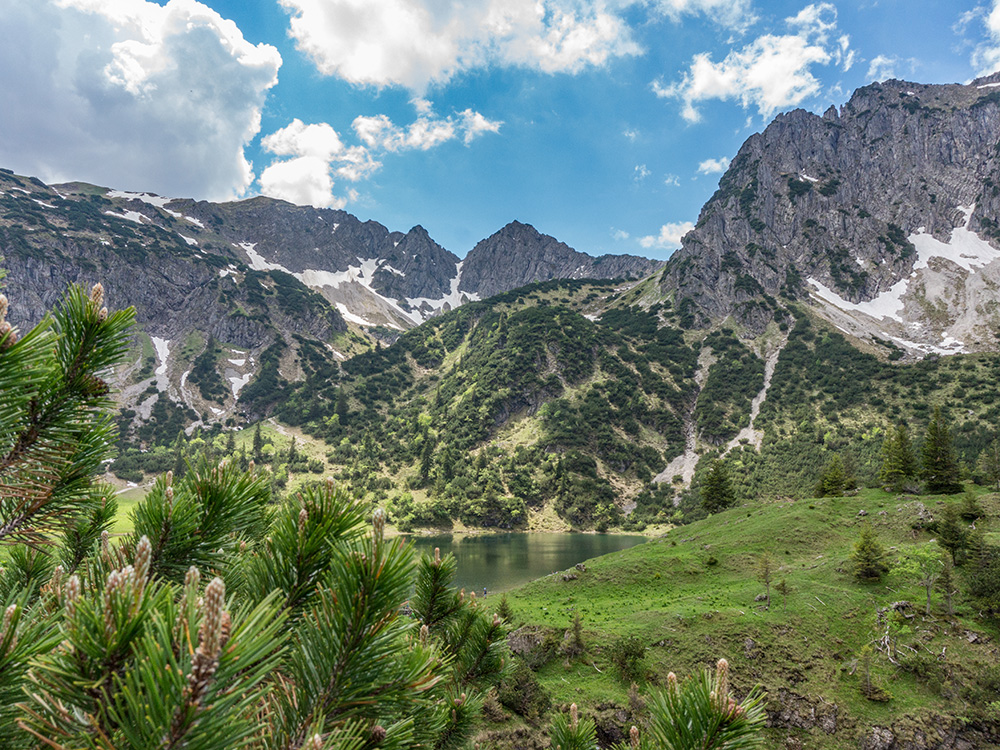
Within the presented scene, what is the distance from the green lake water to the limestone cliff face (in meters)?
102

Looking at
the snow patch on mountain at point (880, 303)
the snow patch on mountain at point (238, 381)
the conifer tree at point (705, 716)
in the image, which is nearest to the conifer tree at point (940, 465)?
the conifer tree at point (705, 716)

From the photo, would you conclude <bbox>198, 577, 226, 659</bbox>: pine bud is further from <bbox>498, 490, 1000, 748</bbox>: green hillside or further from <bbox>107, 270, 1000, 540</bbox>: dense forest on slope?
<bbox>107, 270, 1000, 540</bbox>: dense forest on slope

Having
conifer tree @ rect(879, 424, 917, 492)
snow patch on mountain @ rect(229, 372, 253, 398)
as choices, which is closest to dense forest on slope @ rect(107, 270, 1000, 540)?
snow patch on mountain @ rect(229, 372, 253, 398)

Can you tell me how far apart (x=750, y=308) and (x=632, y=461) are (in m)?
72.0

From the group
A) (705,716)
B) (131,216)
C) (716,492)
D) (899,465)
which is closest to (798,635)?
(705,716)

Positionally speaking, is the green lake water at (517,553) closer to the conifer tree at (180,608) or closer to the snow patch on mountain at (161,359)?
the conifer tree at (180,608)

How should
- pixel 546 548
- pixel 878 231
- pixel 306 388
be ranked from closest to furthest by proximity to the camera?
pixel 546 548, pixel 306 388, pixel 878 231

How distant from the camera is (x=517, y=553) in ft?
196

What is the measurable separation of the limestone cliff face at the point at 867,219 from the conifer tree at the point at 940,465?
389 feet

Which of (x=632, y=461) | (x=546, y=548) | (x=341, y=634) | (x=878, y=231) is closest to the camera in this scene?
(x=341, y=634)

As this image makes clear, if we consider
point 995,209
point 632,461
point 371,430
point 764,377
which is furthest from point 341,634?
point 995,209

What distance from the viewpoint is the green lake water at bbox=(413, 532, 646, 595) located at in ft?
141

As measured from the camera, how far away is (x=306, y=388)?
461ft

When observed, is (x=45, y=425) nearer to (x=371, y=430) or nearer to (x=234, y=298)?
(x=371, y=430)
